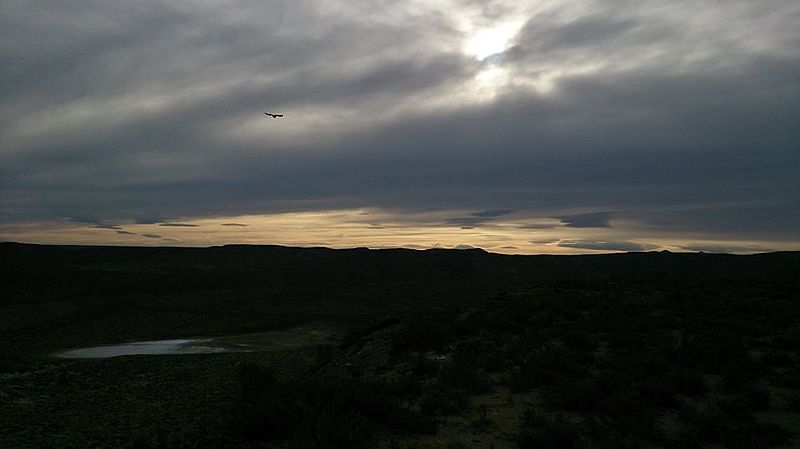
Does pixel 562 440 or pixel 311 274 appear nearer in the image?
pixel 562 440

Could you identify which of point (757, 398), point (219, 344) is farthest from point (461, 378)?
point (219, 344)

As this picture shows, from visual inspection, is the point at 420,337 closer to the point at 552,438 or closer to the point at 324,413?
the point at 324,413

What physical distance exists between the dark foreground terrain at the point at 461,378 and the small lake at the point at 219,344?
0.77 m

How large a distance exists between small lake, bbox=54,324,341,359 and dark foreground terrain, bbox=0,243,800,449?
0.77m

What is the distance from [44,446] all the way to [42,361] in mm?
9752

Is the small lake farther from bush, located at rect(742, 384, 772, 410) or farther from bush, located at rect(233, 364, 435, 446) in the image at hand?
bush, located at rect(742, 384, 772, 410)

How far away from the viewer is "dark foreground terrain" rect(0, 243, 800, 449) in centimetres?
895

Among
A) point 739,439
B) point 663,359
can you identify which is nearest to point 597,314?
point 663,359

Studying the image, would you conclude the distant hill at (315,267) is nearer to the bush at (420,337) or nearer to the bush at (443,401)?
the bush at (420,337)

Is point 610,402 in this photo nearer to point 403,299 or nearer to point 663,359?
point 663,359

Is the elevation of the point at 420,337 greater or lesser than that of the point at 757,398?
greater

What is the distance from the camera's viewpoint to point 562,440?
8.42 metres

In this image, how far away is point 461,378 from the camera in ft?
40.1

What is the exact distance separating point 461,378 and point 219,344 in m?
14.9
